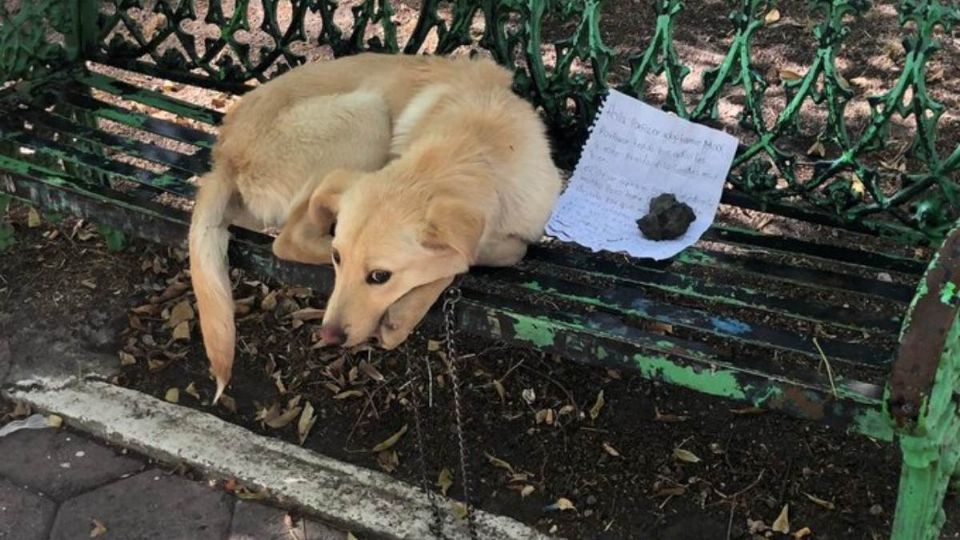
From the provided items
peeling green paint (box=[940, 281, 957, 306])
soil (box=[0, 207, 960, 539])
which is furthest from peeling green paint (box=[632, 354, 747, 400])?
soil (box=[0, 207, 960, 539])

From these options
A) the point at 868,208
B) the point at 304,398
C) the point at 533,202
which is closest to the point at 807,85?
the point at 868,208

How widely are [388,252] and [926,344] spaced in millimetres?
1207

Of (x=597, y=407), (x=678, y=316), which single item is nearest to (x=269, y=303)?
(x=597, y=407)

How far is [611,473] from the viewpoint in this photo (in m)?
3.26

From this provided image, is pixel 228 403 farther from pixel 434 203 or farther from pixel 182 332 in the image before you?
pixel 434 203

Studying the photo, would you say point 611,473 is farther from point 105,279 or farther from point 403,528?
point 105,279

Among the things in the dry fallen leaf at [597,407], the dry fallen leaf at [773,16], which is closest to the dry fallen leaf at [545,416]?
the dry fallen leaf at [597,407]

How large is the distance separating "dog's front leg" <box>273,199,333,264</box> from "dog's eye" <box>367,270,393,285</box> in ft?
1.01

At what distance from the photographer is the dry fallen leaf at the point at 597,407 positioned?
345 centimetres

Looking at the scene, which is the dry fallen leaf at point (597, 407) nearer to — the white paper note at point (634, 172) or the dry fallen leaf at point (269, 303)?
the white paper note at point (634, 172)

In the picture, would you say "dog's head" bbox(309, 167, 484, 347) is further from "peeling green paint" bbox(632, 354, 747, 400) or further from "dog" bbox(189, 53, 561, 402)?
"peeling green paint" bbox(632, 354, 747, 400)

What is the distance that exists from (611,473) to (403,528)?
648 millimetres

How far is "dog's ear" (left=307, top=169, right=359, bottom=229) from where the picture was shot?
2775 mm

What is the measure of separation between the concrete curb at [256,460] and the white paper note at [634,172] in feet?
2.93
